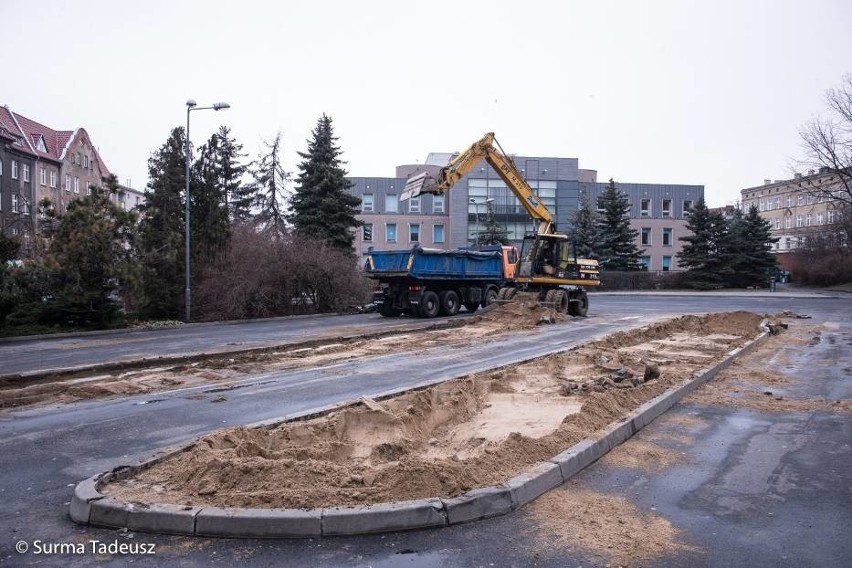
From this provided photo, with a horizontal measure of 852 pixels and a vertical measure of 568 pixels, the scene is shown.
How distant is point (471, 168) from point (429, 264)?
4.44m

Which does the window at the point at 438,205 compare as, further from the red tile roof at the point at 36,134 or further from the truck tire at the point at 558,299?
the truck tire at the point at 558,299

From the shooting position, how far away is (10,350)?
1855 centimetres

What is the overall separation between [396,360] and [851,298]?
140 ft

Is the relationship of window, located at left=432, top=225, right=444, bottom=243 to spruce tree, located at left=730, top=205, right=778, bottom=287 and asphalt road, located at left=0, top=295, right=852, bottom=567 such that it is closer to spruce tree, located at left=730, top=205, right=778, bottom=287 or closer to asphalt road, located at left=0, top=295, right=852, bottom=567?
spruce tree, located at left=730, top=205, right=778, bottom=287

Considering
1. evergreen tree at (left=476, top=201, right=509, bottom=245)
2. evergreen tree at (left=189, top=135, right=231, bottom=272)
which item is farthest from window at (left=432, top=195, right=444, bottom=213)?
evergreen tree at (left=189, top=135, right=231, bottom=272)

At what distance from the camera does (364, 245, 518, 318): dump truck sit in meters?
27.4

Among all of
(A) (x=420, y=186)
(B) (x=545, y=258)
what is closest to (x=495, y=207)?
(B) (x=545, y=258)

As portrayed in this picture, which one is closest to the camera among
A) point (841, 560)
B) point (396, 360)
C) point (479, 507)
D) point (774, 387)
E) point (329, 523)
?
point (841, 560)

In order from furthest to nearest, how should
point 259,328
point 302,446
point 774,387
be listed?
point 259,328 → point 774,387 → point 302,446

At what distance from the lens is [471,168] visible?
2530 cm

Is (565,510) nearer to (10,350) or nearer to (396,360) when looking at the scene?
(396,360)

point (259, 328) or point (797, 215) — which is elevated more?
point (797, 215)

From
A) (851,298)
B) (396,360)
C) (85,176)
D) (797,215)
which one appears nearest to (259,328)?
(396,360)

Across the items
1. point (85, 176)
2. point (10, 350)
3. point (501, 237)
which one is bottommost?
point (10, 350)
